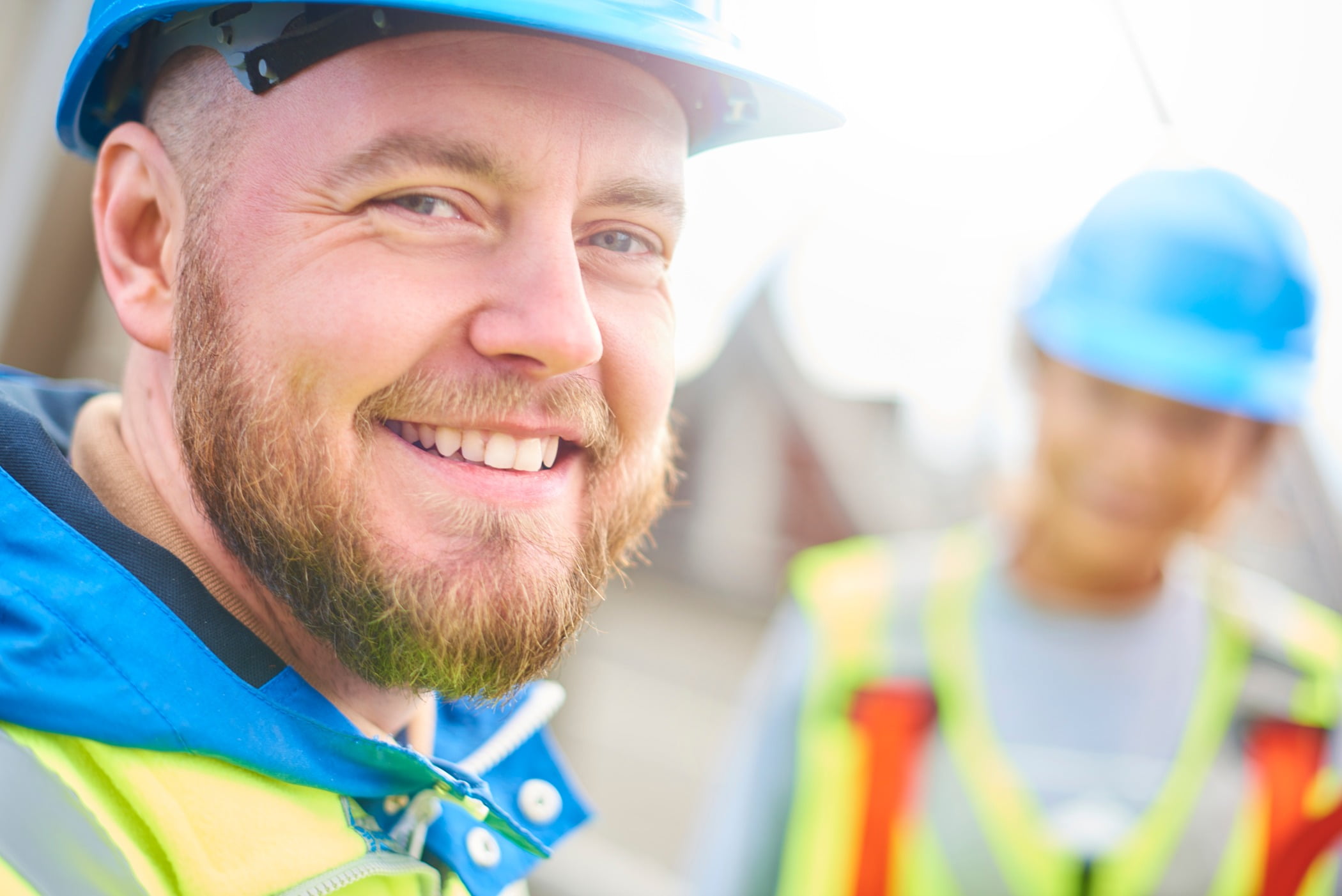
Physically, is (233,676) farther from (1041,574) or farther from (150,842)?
(1041,574)

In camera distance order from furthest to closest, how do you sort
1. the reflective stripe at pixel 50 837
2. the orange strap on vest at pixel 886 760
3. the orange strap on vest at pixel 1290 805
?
1. the orange strap on vest at pixel 886 760
2. the orange strap on vest at pixel 1290 805
3. the reflective stripe at pixel 50 837

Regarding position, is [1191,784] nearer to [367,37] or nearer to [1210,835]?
[1210,835]

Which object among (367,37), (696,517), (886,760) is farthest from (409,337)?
(696,517)

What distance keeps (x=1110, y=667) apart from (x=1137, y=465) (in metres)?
0.44

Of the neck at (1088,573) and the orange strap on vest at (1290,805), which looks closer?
the orange strap on vest at (1290,805)

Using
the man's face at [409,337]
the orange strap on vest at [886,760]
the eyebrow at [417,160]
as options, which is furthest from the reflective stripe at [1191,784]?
the eyebrow at [417,160]

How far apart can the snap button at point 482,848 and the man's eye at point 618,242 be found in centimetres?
64

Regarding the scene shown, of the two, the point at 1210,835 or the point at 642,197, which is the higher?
the point at 642,197

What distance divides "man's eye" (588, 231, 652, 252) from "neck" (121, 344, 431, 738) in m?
0.49

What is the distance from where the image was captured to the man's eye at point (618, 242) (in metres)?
1.05

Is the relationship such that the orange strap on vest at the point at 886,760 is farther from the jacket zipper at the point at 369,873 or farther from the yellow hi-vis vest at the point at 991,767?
the jacket zipper at the point at 369,873

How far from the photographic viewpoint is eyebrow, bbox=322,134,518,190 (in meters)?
0.93

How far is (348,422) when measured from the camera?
92 cm

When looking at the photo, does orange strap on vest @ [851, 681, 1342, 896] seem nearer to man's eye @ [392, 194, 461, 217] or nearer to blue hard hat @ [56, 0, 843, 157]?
blue hard hat @ [56, 0, 843, 157]
